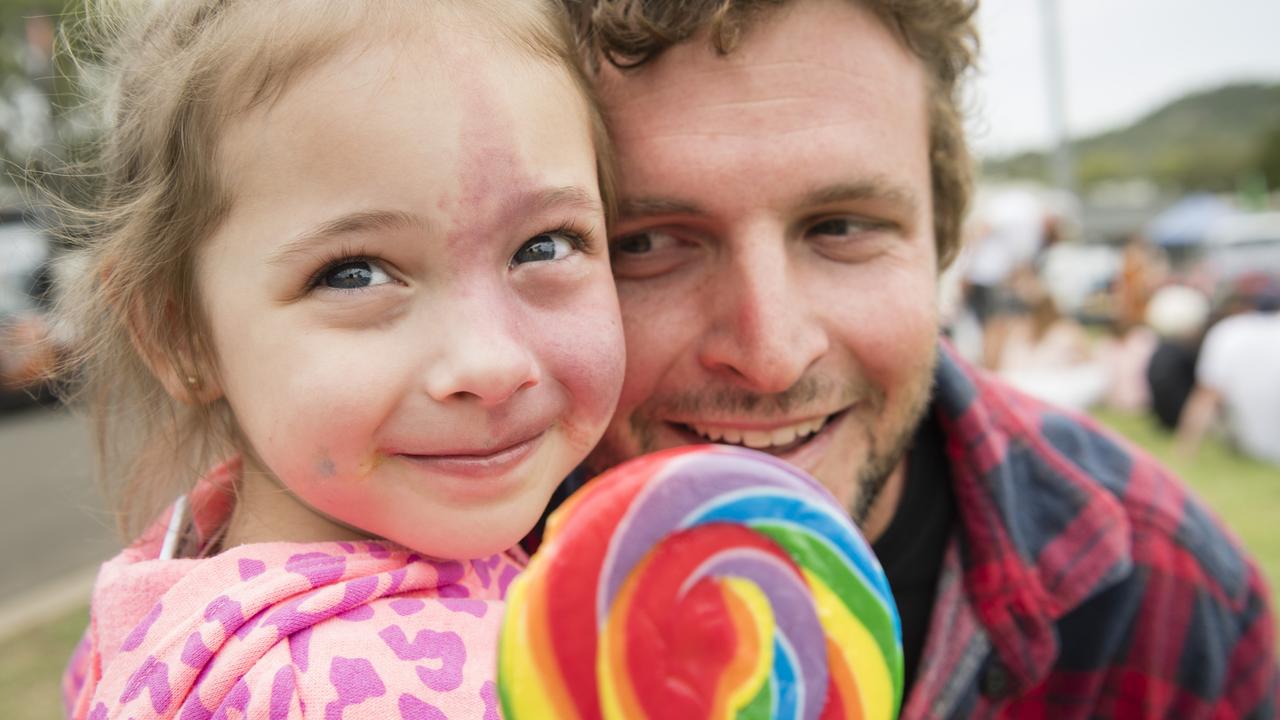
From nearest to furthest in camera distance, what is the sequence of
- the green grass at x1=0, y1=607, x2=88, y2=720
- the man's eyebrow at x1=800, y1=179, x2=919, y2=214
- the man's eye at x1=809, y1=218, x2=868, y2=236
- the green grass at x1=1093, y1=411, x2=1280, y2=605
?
the man's eyebrow at x1=800, y1=179, x2=919, y2=214, the man's eye at x1=809, y1=218, x2=868, y2=236, the green grass at x1=0, y1=607, x2=88, y2=720, the green grass at x1=1093, y1=411, x2=1280, y2=605

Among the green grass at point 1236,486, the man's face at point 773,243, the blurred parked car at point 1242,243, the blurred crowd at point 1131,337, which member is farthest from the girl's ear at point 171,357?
the blurred parked car at point 1242,243

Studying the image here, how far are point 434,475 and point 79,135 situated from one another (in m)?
1.08

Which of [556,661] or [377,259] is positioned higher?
[377,259]

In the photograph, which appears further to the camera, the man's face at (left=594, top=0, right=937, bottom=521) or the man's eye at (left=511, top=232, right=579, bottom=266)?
the man's face at (left=594, top=0, right=937, bottom=521)

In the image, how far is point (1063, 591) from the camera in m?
2.22

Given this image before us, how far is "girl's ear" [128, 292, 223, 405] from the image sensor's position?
143cm

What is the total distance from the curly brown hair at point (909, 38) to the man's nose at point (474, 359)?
74 cm

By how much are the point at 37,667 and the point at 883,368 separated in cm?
471

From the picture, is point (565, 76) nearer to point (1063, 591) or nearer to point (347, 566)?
point (347, 566)

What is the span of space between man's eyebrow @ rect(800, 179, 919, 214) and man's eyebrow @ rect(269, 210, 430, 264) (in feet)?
2.72

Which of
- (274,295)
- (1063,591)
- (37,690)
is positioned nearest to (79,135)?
(274,295)

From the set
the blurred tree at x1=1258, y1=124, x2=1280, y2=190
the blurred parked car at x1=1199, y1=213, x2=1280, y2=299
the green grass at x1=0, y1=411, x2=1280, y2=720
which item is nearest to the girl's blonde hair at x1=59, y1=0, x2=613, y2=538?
the green grass at x1=0, y1=411, x2=1280, y2=720

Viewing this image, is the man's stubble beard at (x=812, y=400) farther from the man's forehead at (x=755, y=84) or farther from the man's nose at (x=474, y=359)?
the man's nose at (x=474, y=359)

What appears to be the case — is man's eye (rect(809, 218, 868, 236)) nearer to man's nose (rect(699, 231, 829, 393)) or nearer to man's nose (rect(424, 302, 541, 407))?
man's nose (rect(699, 231, 829, 393))
